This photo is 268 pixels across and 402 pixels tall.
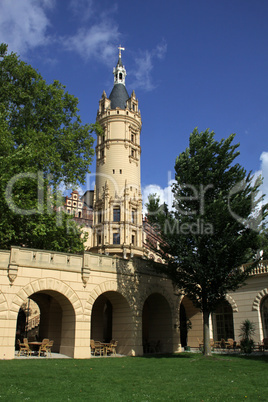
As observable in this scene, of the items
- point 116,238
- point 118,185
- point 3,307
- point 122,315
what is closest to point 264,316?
point 122,315

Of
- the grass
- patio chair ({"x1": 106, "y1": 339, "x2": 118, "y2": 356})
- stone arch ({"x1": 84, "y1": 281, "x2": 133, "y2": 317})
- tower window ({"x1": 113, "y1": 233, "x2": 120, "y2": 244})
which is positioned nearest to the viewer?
the grass

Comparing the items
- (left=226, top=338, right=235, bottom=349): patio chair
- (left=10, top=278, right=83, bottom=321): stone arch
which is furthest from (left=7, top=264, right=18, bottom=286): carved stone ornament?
(left=226, top=338, right=235, bottom=349): patio chair

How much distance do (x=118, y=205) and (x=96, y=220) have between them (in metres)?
3.95

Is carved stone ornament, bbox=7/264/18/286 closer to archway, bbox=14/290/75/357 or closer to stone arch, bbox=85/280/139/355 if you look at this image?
archway, bbox=14/290/75/357

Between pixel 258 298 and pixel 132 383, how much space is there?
2130 cm

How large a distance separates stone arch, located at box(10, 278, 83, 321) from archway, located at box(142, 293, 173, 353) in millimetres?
8664

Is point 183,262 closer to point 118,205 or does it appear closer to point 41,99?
point 41,99

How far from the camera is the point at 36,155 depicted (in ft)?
80.9

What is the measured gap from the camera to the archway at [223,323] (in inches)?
1316

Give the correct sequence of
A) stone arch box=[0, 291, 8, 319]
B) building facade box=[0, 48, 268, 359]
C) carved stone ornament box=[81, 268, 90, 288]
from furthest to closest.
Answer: carved stone ornament box=[81, 268, 90, 288]
building facade box=[0, 48, 268, 359]
stone arch box=[0, 291, 8, 319]

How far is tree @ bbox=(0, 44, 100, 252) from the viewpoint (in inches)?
918

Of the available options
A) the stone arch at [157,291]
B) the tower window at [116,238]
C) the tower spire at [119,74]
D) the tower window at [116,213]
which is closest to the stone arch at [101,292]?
the stone arch at [157,291]

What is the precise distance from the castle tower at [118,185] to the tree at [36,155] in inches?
657

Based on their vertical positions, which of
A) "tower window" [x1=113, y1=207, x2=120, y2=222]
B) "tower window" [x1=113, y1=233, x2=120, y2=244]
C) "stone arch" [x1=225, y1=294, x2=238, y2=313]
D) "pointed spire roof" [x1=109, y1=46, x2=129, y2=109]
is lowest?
"stone arch" [x1=225, y1=294, x2=238, y2=313]
